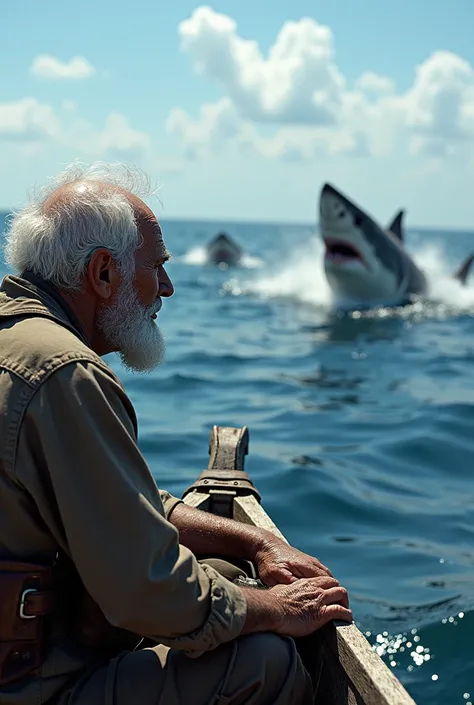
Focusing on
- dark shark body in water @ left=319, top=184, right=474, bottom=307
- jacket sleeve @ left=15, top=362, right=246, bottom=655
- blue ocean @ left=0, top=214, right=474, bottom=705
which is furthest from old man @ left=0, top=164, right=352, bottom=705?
dark shark body in water @ left=319, top=184, right=474, bottom=307

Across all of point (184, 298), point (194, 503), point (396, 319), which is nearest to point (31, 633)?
point (194, 503)

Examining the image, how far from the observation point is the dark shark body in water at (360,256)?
679 inches

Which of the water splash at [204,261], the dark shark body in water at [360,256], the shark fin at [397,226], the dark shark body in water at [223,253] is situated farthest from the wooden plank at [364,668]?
the dark shark body in water at [223,253]

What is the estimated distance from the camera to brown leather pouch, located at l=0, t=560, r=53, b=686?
6.66ft

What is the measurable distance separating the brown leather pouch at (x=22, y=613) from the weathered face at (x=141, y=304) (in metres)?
0.70

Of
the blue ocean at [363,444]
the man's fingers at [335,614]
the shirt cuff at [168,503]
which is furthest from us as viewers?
the blue ocean at [363,444]

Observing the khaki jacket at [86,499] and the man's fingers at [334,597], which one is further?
the man's fingers at [334,597]

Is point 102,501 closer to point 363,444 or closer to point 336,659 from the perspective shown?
point 336,659

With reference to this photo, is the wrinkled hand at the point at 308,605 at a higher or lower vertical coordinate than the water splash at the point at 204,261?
higher

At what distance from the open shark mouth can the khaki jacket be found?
15.6 meters

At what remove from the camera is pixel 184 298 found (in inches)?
804

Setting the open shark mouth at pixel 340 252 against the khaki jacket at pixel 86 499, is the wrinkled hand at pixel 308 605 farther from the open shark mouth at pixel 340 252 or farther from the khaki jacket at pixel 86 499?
the open shark mouth at pixel 340 252

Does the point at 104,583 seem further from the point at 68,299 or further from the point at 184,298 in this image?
the point at 184,298

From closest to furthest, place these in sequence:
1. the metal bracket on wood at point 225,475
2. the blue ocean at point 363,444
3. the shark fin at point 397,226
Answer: the metal bracket on wood at point 225,475
the blue ocean at point 363,444
the shark fin at point 397,226
